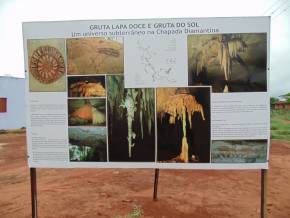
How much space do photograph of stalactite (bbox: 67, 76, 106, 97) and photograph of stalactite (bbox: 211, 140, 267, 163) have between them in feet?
3.99

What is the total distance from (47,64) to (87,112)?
24.6 inches

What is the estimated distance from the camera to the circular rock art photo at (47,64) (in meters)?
3.87

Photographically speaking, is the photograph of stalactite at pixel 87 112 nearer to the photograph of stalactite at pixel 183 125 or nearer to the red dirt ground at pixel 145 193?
the photograph of stalactite at pixel 183 125

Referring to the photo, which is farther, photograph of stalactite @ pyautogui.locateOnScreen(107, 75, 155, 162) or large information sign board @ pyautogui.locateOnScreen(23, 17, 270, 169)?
photograph of stalactite @ pyautogui.locateOnScreen(107, 75, 155, 162)

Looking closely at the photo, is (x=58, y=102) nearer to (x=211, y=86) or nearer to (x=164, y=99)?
(x=164, y=99)

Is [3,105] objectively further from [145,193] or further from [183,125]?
→ [183,125]

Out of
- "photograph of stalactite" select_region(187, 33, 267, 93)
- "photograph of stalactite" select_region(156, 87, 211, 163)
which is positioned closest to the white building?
"photograph of stalactite" select_region(156, 87, 211, 163)

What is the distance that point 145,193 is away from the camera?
21.1 feet

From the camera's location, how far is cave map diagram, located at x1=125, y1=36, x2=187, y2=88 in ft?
12.2

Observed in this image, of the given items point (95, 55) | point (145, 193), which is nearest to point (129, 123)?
point (95, 55)

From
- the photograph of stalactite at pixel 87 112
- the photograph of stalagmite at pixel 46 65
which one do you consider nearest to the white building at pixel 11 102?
the photograph of stalagmite at pixel 46 65

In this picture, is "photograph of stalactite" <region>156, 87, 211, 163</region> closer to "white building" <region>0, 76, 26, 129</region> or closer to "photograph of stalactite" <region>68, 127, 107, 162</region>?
"photograph of stalactite" <region>68, 127, 107, 162</region>

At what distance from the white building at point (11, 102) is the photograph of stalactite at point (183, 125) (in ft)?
78.0

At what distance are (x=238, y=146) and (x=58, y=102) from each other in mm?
1797
